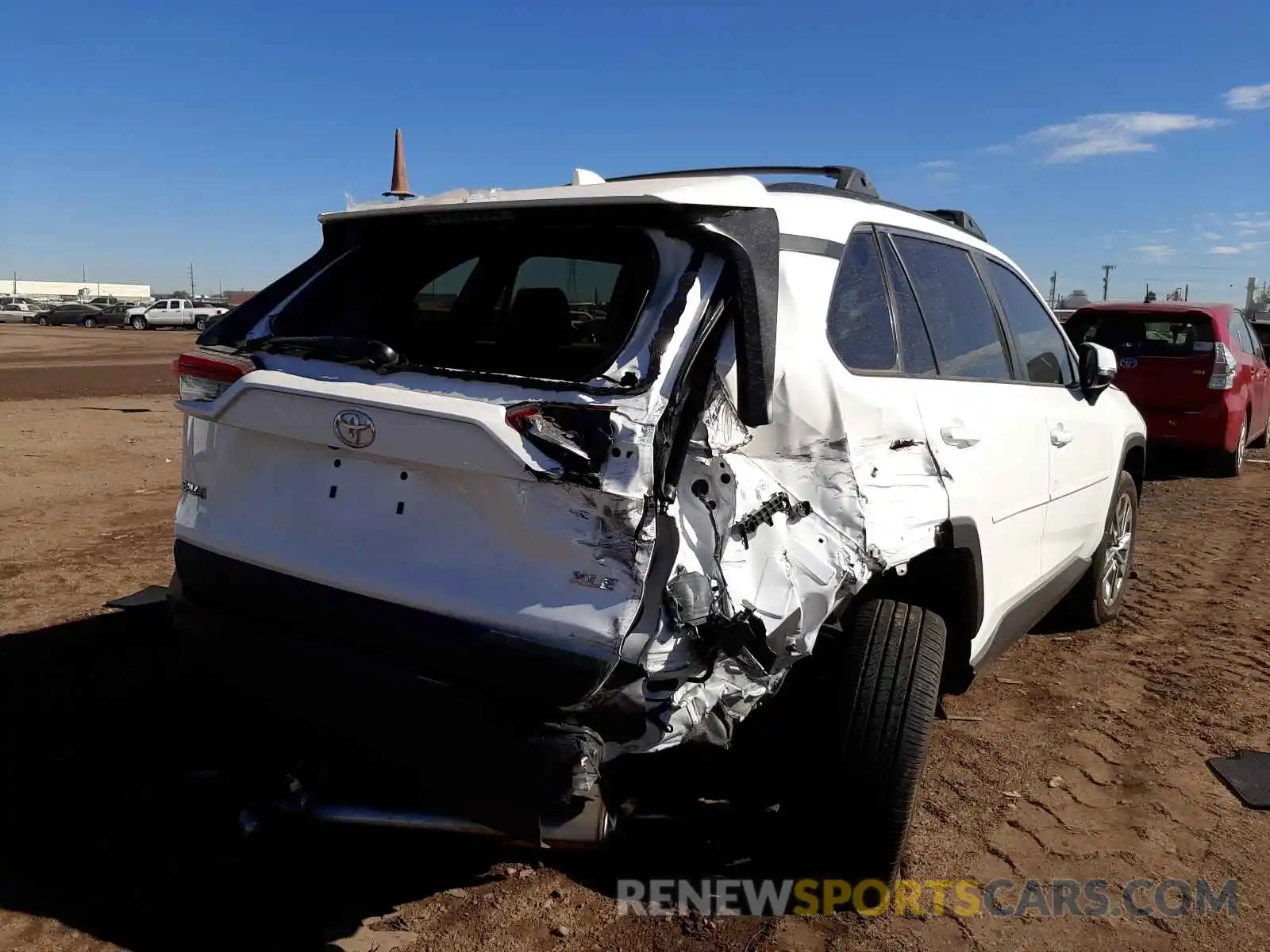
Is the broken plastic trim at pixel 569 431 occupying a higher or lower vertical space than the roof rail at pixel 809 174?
lower

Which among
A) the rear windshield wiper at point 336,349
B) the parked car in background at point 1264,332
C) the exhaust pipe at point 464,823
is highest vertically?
the parked car in background at point 1264,332

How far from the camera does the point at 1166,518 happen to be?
26.5ft

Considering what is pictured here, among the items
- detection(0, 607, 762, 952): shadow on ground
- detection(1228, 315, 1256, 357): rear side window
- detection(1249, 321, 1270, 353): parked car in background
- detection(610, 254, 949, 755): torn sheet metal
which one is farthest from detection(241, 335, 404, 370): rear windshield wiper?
detection(1249, 321, 1270, 353): parked car in background

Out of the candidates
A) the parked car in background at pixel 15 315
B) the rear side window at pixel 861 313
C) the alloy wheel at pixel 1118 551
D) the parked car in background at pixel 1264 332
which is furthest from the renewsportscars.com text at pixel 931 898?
the parked car in background at pixel 15 315

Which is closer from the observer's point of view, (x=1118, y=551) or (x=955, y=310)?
(x=955, y=310)

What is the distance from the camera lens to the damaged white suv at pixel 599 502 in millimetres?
2217

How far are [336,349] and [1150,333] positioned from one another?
30.8 ft

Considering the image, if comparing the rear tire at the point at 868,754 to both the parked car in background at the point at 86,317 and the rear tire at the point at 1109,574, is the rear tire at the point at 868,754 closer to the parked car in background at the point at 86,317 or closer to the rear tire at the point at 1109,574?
the rear tire at the point at 1109,574

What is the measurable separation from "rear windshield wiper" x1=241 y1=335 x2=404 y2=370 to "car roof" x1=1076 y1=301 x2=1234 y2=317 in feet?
30.3

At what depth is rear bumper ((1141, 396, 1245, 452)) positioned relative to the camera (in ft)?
31.1

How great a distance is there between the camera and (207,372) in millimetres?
2797

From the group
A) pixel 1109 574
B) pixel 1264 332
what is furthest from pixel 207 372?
pixel 1264 332

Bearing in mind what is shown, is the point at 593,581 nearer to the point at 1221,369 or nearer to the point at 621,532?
the point at 621,532

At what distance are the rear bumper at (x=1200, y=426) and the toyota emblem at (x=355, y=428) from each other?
915cm
